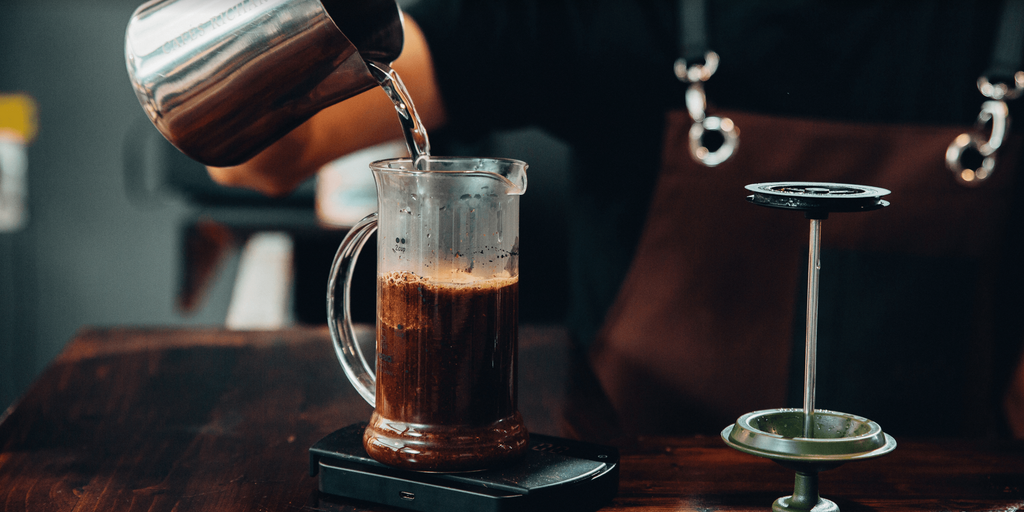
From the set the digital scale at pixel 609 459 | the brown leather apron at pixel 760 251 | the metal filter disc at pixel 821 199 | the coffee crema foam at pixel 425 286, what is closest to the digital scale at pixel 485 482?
the digital scale at pixel 609 459

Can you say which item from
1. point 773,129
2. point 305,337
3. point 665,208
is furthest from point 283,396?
point 773,129

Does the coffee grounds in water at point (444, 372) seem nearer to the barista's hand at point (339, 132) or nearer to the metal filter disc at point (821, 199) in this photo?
the metal filter disc at point (821, 199)

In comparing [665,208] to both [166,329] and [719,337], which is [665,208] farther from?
[166,329]

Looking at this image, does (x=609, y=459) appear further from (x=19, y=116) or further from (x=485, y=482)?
(x=19, y=116)

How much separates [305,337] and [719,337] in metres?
0.59

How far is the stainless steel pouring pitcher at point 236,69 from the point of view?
1.99 ft

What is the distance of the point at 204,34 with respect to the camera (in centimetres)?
63

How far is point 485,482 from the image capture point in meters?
0.59

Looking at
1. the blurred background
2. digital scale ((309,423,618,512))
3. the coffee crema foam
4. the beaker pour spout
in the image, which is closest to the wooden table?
digital scale ((309,423,618,512))

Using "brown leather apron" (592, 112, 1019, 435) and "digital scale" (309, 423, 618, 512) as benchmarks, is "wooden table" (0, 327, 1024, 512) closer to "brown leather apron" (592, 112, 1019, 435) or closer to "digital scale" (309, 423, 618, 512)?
"digital scale" (309, 423, 618, 512)

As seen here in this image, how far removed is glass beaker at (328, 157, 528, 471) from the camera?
1.98ft

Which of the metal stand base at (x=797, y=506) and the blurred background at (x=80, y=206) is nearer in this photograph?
the metal stand base at (x=797, y=506)

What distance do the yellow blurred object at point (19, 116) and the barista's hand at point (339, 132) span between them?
138 inches

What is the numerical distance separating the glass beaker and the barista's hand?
1.54 ft
